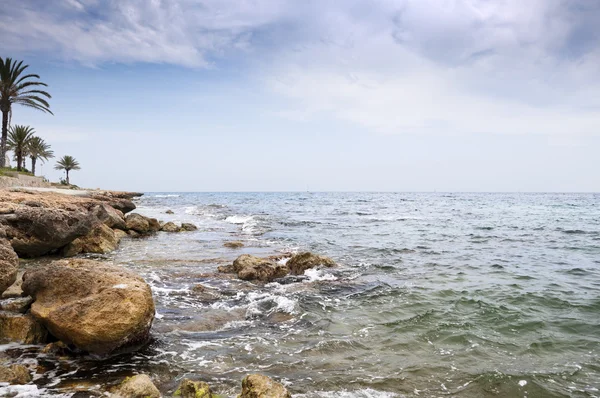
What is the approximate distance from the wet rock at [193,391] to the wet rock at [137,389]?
A: 0.90ft

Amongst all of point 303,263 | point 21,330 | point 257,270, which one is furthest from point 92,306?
point 303,263

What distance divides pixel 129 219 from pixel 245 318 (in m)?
17.1

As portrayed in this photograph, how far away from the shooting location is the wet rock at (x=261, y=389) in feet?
14.9

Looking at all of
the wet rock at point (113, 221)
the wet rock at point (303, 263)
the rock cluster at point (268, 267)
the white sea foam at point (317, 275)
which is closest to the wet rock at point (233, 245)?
the rock cluster at point (268, 267)

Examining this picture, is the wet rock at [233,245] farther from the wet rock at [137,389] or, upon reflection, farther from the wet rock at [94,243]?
the wet rock at [137,389]

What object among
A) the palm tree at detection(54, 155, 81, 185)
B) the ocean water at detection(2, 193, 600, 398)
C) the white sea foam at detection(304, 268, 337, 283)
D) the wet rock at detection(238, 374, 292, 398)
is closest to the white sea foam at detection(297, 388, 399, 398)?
the ocean water at detection(2, 193, 600, 398)

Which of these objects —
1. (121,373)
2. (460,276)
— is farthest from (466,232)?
(121,373)

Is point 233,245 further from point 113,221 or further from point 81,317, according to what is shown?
point 81,317

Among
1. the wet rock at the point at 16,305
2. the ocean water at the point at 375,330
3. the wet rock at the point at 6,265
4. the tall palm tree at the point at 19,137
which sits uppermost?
the tall palm tree at the point at 19,137

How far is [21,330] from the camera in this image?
6.31 m

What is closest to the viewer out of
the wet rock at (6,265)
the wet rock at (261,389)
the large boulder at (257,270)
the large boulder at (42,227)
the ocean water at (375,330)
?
the wet rock at (261,389)

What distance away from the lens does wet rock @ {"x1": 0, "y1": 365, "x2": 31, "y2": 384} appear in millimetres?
4896

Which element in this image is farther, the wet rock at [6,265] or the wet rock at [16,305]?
the wet rock at [16,305]

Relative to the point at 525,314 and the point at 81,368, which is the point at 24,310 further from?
the point at 525,314
